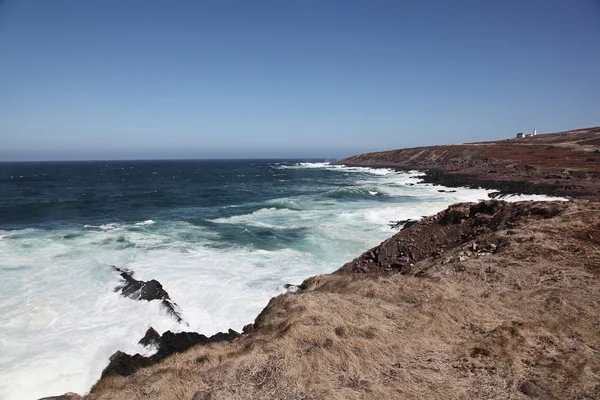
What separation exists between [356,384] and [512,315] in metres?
4.16

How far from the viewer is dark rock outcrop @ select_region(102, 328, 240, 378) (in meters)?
8.09

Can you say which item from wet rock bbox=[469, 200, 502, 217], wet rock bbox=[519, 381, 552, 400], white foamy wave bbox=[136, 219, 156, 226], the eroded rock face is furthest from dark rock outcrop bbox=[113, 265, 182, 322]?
wet rock bbox=[469, 200, 502, 217]

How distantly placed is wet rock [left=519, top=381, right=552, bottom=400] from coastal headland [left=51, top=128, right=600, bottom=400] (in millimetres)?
16

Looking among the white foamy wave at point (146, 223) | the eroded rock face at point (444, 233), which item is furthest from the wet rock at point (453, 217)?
the white foamy wave at point (146, 223)

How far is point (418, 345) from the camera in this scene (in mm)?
6074

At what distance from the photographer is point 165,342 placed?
9359 millimetres

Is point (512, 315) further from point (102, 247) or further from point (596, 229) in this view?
point (102, 247)

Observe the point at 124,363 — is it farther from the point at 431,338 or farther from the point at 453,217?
the point at 453,217

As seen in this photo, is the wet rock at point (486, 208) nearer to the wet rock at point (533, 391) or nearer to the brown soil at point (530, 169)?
the wet rock at point (533, 391)

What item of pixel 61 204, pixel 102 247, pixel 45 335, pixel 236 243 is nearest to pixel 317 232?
pixel 236 243

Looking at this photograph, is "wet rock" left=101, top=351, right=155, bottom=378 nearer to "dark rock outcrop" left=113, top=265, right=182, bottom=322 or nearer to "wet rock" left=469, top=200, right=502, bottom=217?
"dark rock outcrop" left=113, top=265, right=182, bottom=322

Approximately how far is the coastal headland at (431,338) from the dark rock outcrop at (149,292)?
1604 millimetres

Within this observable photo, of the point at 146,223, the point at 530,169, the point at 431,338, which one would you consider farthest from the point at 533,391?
the point at 530,169

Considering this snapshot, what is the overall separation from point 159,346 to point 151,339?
487 mm
